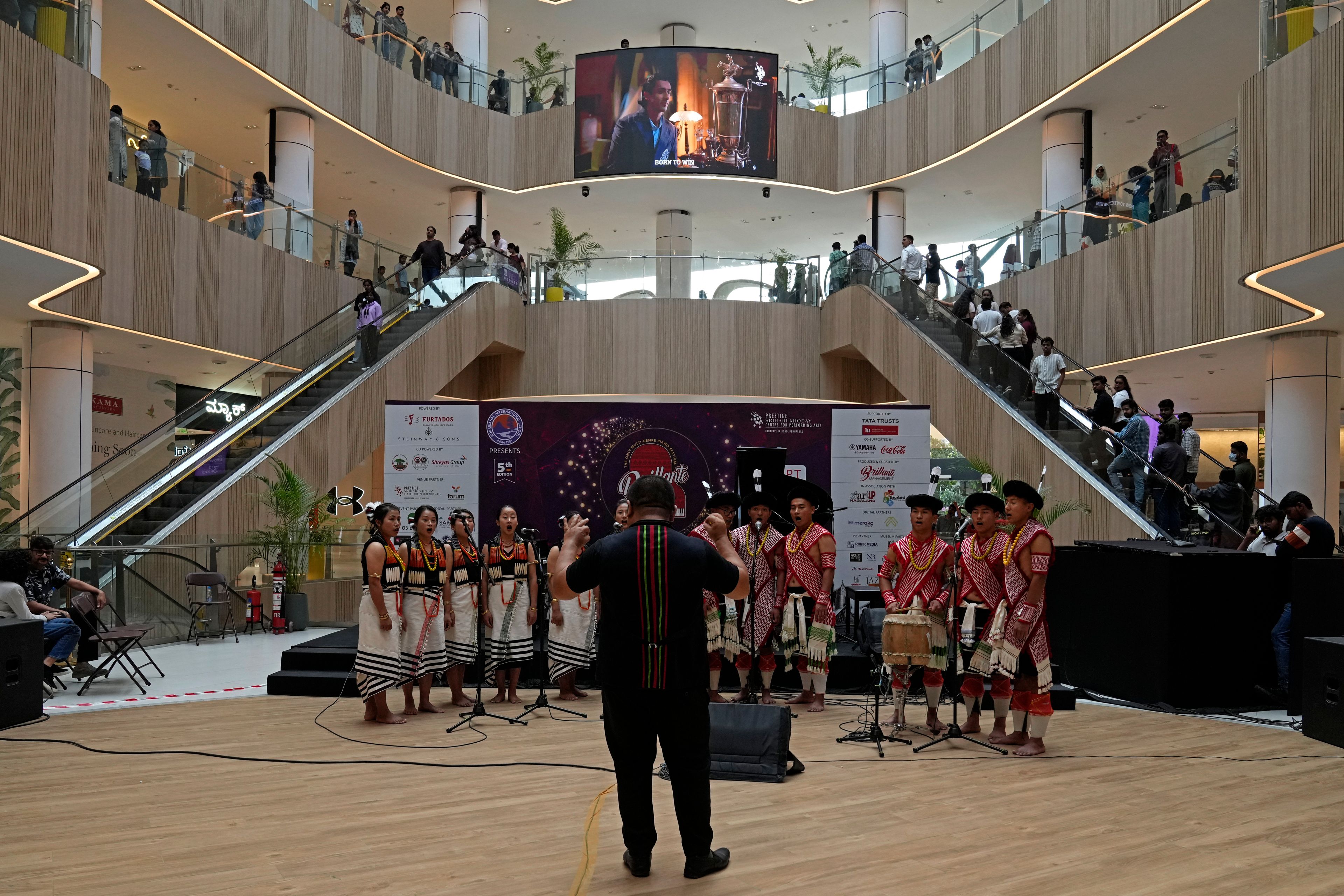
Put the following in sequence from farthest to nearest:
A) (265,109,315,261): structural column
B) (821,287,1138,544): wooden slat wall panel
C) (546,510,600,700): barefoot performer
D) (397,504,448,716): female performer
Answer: (265,109,315,261): structural column
(821,287,1138,544): wooden slat wall panel
(546,510,600,700): barefoot performer
(397,504,448,716): female performer

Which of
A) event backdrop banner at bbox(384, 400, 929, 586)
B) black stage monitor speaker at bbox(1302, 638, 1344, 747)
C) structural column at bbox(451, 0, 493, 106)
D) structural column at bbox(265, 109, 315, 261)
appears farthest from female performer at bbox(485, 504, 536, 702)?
A: structural column at bbox(451, 0, 493, 106)

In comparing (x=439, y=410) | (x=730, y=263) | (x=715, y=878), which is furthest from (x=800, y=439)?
(x=730, y=263)

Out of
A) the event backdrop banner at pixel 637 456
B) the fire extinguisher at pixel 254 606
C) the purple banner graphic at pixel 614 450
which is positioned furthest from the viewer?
the fire extinguisher at pixel 254 606

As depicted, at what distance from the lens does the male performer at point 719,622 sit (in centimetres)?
831

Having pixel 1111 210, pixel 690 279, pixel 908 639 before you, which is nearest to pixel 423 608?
pixel 908 639

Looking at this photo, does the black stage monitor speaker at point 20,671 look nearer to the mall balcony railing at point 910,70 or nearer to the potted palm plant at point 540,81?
the mall balcony railing at point 910,70

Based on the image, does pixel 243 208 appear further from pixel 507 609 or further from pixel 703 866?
pixel 703 866

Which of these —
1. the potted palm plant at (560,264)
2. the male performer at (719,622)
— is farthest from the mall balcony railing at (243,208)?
the male performer at (719,622)

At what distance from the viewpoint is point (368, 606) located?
310 inches

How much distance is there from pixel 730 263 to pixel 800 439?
1113cm

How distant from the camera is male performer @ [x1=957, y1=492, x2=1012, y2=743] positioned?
719 cm

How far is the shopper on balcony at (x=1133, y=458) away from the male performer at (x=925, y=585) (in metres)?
5.04

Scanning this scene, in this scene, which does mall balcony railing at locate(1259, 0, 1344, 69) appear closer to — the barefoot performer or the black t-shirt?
the barefoot performer

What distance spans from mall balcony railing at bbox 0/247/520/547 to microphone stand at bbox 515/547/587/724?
5.30 meters
